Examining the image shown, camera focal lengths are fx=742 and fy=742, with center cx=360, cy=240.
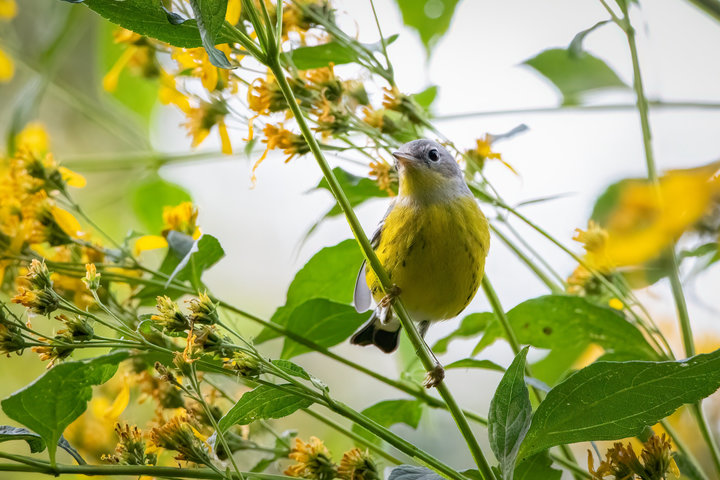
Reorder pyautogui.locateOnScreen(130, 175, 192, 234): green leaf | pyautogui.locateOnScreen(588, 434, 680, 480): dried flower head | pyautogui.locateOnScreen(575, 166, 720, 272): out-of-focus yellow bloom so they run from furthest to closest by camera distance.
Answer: pyautogui.locateOnScreen(130, 175, 192, 234): green leaf → pyautogui.locateOnScreen(588, 434, 680, 480): dried flower head → pyautogui.locateOnScreen(575, 166, 720, 272): out-of-focus yellow bloom

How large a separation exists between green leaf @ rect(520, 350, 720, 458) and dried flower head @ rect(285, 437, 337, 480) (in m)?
0.37

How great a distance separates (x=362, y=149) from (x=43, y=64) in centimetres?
101

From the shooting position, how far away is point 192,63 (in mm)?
1386

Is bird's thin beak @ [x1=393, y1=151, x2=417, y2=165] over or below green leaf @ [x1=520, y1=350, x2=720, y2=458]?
over

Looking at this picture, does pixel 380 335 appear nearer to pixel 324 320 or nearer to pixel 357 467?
pixel 324 320

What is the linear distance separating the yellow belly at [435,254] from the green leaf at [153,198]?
0.60 meters

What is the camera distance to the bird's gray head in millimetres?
1712

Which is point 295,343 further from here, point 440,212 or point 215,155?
point 215,155

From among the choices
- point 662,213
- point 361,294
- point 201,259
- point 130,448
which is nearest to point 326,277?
point 361,294

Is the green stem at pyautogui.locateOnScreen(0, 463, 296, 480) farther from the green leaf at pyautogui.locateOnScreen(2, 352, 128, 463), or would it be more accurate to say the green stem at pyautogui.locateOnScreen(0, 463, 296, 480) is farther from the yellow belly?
the yellow belly

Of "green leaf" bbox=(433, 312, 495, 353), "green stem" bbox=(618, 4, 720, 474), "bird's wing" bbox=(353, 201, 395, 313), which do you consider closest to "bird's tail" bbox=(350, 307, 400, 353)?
"bird's wing" bbox=(353, 201, 395, 313)

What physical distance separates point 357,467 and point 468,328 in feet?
1.49

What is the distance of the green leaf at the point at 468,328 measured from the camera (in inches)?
61.3

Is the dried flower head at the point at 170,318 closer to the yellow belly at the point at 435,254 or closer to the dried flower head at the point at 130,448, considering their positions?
the dried flower head at the point at 130,448
